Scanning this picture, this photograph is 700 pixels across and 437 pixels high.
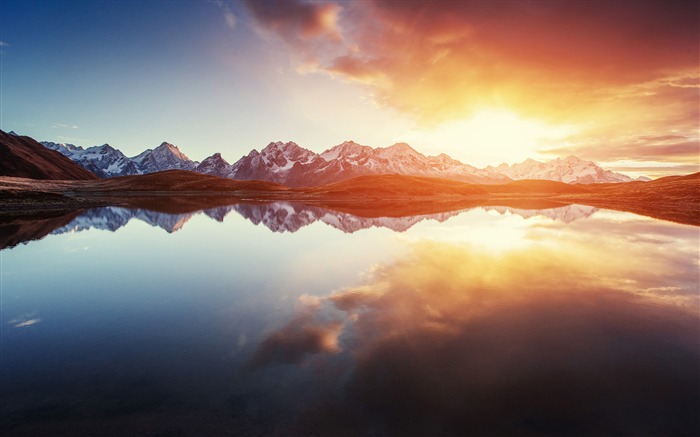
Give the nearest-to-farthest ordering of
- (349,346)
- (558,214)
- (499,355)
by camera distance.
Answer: (499,355) → (349,346) → (558,214)

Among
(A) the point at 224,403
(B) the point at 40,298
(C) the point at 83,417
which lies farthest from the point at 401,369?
(B) the point at 40,298

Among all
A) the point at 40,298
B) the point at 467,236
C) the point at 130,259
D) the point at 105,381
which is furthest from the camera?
the point at 467,236

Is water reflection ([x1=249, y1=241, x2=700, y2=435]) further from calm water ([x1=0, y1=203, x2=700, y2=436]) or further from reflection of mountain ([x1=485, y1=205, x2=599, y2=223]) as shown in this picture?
reflection of mountain ([x1=485, y1=205, x2=599, y2=223])

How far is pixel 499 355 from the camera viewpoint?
45.6 feet

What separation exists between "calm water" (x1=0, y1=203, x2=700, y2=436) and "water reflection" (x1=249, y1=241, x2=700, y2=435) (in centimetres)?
8

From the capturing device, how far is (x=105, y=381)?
12.0 m

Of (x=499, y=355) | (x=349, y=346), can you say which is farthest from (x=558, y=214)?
(x=349, y=346)

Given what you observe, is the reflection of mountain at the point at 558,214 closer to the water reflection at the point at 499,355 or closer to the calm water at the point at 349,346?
the calm water at the point at 349,346

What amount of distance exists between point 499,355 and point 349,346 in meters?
6.63

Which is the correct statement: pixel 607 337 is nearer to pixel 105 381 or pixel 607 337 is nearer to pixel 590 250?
pixel 105 381

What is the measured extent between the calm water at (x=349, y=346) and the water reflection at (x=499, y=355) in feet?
0.25

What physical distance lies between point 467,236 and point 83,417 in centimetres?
4608

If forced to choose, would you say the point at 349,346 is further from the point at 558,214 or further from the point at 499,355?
the point at 558,214

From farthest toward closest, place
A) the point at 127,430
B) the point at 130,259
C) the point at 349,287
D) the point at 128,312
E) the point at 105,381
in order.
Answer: the point at 130,259
the point at 349,287
the point at 128,312
the point at 105,381
the point at 127,430
